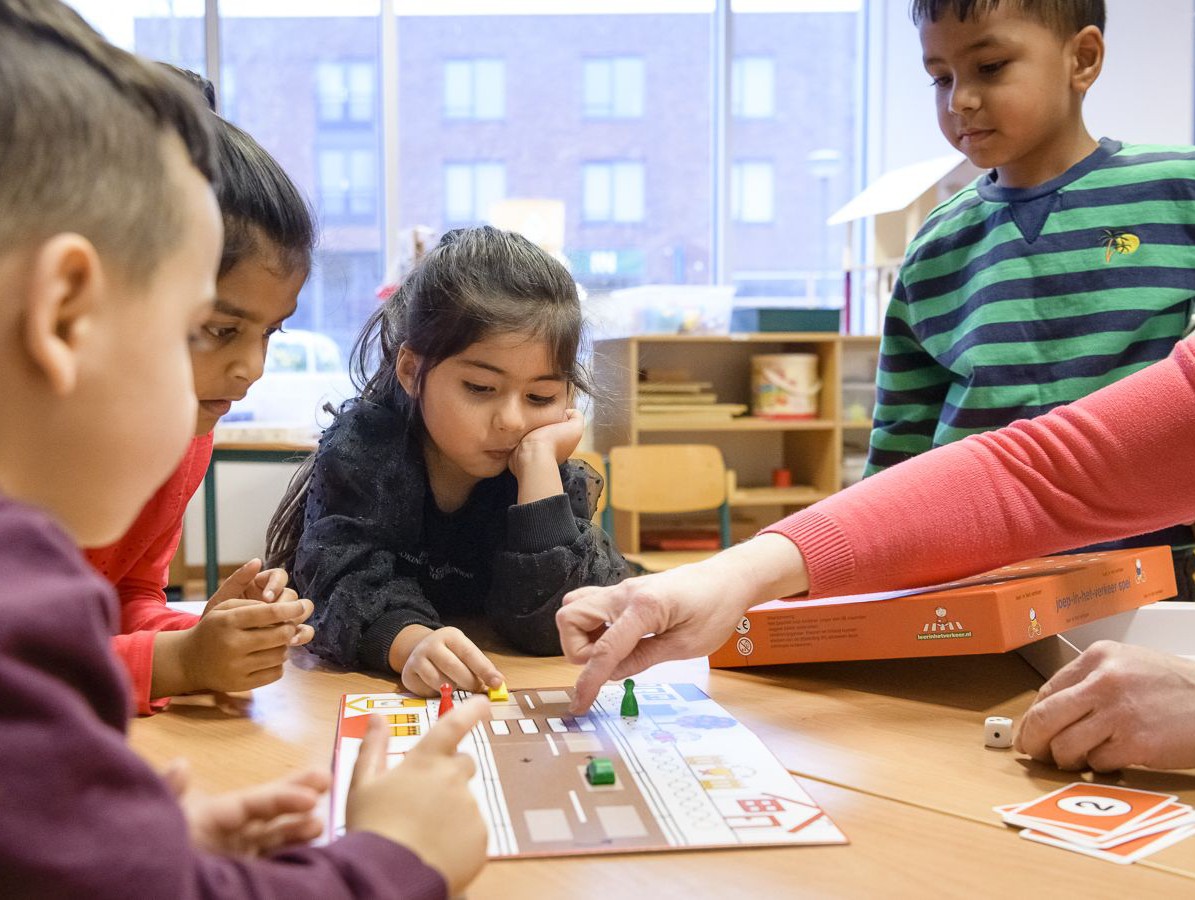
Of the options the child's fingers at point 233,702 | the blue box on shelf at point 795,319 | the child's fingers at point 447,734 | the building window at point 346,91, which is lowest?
the child's fingers at point 233,702

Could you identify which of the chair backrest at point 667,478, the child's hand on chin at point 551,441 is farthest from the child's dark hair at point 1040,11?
the chair backrest at point 667,478

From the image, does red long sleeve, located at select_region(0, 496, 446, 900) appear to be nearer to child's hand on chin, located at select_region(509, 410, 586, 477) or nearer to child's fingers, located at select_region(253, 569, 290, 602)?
child's fingers, located at select_region(253, 569, 290, 602)

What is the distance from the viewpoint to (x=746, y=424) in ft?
13.5

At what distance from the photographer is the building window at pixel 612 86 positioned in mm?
4930

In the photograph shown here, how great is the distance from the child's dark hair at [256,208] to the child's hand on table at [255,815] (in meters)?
0.63

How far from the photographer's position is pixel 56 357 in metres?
0.45

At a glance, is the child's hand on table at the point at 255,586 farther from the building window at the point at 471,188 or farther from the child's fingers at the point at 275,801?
the building window at the point at 471,188

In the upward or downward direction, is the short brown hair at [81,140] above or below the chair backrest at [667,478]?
above

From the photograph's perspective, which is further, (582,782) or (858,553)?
(858,553)

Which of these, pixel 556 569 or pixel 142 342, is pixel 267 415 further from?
pixel 142 342

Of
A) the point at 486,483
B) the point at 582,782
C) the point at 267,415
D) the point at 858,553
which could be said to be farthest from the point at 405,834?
the point at 267,415

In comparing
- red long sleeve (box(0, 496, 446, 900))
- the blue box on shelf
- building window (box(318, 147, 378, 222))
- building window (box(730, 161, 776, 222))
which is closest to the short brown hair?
red long sleeve (box(0, 496, 446, 900))

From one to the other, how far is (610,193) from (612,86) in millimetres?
458

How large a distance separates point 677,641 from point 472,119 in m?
4.26
